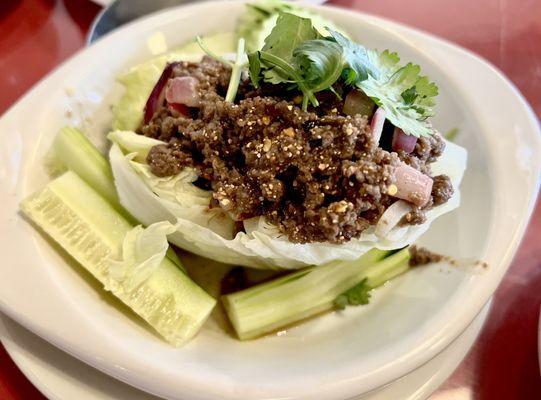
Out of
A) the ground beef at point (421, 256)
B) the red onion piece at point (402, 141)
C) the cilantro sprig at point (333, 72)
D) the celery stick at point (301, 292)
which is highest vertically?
the cilantro sprig at point (333, 72)

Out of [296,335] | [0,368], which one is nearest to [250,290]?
[296,335]

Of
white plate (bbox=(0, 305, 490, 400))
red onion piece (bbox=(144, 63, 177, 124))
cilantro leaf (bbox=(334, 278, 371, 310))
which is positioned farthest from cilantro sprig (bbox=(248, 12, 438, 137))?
white plate (bbox=(0, 305, 490, 400))

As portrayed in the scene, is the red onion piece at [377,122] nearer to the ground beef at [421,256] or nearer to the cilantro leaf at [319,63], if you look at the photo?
the cilantro leaf at [319,63]

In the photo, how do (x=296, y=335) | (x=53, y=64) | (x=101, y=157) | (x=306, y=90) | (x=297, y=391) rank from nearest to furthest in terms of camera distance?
(x=297, y=391)
(x=306, y=90)
(x=296, y=335)
(x=101, y=157)
(x=53, y=64)

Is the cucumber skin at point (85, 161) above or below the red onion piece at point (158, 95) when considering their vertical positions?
below

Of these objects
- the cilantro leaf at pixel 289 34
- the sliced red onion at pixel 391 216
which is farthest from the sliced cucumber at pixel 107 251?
the cilantro leaf at pixel 289 34

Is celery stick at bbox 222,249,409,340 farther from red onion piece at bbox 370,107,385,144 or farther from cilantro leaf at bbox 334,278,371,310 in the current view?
red onion piece at bbox 370,107,385,144

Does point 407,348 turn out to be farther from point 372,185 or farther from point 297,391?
point 372,185
